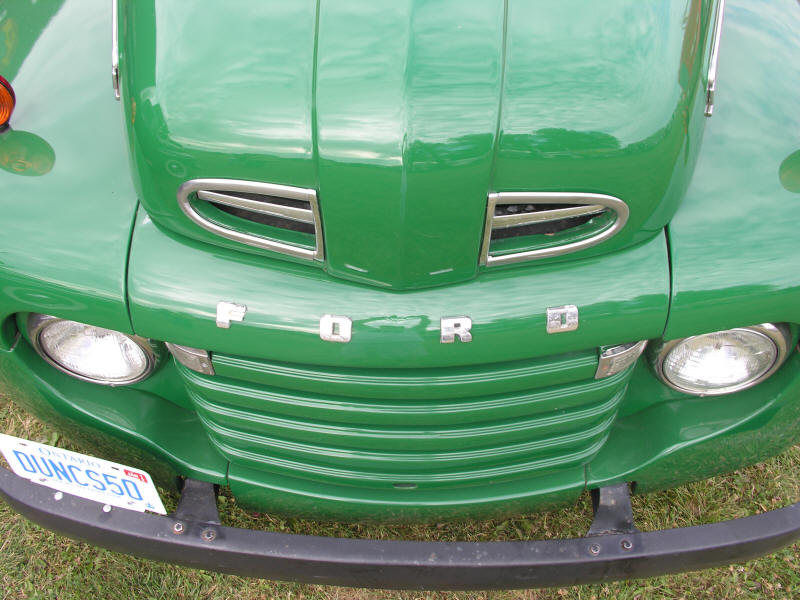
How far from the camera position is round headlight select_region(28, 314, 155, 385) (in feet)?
5.22

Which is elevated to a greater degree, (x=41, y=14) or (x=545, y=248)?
(x=41, y=14)

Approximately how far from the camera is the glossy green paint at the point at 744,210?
1.44 meters

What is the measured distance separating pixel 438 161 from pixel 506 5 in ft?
1.12

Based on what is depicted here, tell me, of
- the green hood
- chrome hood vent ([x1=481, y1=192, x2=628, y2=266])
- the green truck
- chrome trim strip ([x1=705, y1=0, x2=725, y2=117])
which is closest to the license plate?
the green truck

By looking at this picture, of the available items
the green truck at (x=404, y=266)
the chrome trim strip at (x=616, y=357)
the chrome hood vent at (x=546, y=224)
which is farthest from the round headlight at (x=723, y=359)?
the chrome hood vent at (x=546, y=224)

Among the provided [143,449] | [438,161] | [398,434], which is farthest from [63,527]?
[438,161]

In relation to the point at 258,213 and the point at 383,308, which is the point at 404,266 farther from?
the point at 258,213

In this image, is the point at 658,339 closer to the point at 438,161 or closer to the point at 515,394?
the point at 515,394

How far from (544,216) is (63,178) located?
1004 millimetres

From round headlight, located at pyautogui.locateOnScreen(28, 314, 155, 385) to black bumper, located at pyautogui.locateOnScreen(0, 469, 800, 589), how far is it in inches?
11.4

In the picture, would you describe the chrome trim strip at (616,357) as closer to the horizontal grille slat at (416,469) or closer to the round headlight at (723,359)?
the round headlight at (723,359)

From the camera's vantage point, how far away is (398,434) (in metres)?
1.58

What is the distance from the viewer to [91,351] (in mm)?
1640

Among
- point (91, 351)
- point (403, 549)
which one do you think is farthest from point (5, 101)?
point (403, 549)
